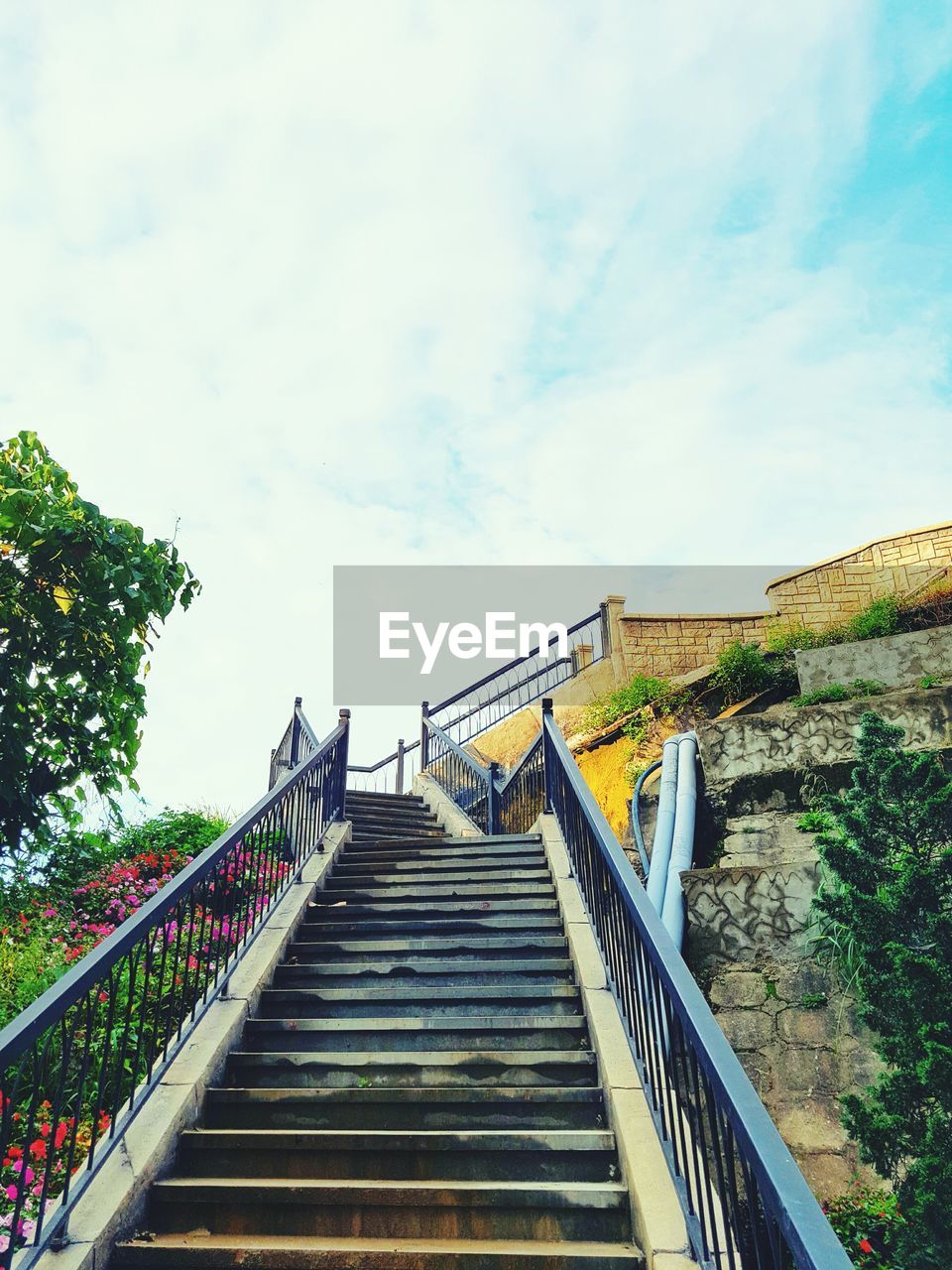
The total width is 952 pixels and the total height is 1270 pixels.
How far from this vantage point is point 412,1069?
4.14 m

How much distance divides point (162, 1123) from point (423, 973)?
183 cm

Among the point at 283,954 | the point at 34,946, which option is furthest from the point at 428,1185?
the point at 34,946

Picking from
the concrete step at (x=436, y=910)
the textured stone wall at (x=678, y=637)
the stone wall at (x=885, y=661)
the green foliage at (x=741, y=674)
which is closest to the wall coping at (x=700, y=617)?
the textured stone wall at (x=678, y=637)

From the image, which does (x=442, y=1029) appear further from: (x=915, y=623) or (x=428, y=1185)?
(x=915, y=623)

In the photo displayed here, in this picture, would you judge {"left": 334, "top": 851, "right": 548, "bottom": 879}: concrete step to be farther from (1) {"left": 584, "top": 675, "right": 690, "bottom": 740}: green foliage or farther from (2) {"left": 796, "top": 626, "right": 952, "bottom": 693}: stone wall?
(1) {"left": 584, "top": 675, "right": 690, "bottom": 740}: green foliage

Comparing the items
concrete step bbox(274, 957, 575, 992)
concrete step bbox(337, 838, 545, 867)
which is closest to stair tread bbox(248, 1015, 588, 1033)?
concrete step bbox(274, 957, 575, 992)

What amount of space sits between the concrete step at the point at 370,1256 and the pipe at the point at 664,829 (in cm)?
264

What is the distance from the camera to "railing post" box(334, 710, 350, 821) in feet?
26.8

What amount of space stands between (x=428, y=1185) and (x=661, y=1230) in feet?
3.09

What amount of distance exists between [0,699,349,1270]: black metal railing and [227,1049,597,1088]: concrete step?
431mm

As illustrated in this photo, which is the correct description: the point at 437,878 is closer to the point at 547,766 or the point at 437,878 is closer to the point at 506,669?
the point at 547,766

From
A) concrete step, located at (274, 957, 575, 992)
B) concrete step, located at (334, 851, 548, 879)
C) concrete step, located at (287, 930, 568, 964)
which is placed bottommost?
concrete step, located at (274, 957, 575, 992)

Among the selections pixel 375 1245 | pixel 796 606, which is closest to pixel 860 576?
pixel 796 606

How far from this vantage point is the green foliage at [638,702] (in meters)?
11.6
